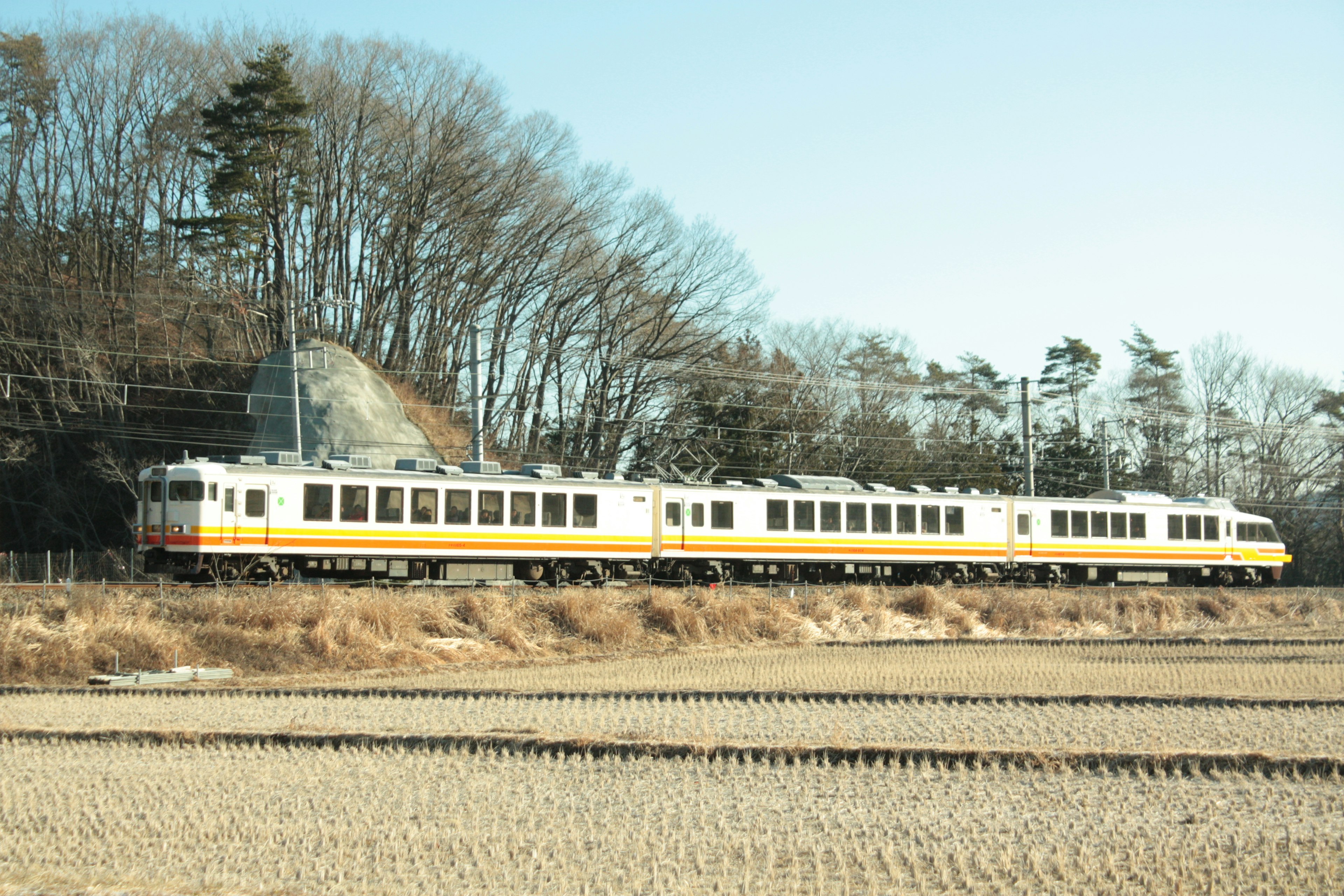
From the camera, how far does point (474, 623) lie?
78.8ft

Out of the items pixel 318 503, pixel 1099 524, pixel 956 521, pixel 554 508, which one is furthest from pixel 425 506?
pixel 1099 524

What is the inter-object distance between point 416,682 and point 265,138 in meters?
33.8

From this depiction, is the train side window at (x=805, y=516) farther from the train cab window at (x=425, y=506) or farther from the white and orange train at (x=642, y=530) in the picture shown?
the train cab window at (x=425, y=506)

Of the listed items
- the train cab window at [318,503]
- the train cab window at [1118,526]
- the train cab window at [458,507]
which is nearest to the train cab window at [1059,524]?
the train cab window at [1118,526]

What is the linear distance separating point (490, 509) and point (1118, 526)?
21506mm

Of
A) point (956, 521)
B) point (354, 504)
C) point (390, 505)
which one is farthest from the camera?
point (956, 521)

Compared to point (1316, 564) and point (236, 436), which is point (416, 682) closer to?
point (236, 436)

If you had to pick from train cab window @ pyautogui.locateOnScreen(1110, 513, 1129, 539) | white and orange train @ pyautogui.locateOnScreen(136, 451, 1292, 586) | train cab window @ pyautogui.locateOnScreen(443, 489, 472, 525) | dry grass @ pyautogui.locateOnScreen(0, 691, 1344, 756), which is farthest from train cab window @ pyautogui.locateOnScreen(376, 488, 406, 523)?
train cab window @ pyautogui.locateOnScreen(1110, 513, 1129, 539)

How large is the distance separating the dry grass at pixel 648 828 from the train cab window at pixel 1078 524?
26.9 metres

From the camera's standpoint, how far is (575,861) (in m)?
8.45

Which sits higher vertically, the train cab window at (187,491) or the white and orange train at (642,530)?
the train cab window at (187,491)

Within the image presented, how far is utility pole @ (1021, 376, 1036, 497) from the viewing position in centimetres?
3988

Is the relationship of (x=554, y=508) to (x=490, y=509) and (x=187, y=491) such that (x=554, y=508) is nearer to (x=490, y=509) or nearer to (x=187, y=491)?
(x=490, y=509)

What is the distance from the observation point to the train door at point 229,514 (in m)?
24.2
